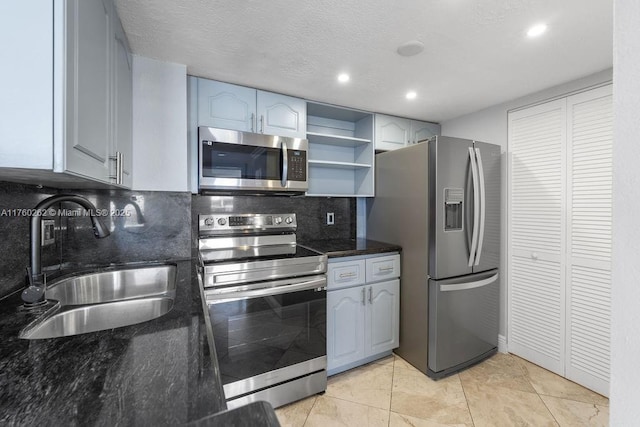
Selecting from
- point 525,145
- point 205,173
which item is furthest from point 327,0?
point 525,145

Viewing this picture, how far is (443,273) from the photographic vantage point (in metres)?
2.06

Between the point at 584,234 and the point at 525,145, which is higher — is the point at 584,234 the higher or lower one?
the lower one

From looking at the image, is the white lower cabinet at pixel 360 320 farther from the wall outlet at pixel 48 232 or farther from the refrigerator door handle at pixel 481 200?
the wall outlet at pixel 48 232

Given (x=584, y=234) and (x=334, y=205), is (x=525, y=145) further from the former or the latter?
(x=334, y=205)

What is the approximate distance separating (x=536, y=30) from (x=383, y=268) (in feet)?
5.74

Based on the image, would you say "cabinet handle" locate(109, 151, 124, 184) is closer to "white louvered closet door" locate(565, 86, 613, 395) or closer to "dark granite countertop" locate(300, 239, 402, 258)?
"dark granite countertop" locate(300, 239, 402, 258)

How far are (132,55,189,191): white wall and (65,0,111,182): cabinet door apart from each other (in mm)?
549

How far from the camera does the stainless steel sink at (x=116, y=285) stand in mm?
1355

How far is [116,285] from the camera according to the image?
1545 mm

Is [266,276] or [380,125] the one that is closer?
[266,276]

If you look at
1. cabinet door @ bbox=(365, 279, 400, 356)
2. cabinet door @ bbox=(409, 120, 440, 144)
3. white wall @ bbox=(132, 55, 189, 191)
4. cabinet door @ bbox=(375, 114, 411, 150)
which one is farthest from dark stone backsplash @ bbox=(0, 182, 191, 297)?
cabinet door @ bbox=(409, 120, 440, 144)

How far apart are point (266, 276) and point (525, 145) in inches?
92.7

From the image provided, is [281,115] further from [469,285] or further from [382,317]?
[469,285]

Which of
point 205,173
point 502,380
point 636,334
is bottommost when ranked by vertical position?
point 502,380
